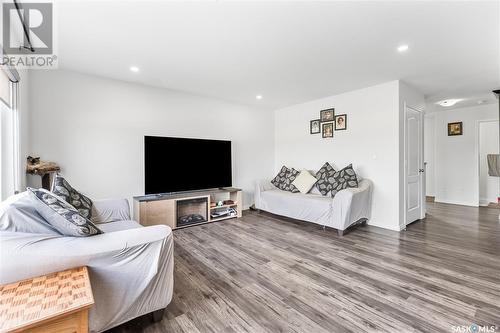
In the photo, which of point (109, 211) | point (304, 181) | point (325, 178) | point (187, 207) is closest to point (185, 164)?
Result: point (187, 207)

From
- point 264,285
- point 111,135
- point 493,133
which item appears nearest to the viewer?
point 264,285

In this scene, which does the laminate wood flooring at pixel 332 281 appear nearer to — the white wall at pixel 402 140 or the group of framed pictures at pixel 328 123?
the white wall at pixel 402 140

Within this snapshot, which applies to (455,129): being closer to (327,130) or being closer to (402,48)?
(327,130)

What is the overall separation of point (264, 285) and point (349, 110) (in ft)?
10.9

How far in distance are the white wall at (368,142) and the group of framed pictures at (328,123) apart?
8 cm

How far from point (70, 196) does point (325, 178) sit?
360 cm

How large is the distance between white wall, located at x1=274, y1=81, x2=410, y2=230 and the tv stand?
1732 mm

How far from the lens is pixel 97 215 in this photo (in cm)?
249

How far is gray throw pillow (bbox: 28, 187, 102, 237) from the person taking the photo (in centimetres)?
136

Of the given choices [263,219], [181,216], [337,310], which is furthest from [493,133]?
[181,216]

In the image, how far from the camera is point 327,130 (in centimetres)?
445

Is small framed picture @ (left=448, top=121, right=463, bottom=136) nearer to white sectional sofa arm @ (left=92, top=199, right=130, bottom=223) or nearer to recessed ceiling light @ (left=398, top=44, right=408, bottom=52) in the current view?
recessed ceiling light @ (left=398, top=44, right=408, bottom=52)

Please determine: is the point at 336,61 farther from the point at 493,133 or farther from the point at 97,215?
the point at 493,133

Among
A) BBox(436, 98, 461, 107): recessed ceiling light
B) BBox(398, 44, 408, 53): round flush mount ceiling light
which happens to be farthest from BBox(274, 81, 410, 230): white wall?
BBox(436, 98, 461, 107): recessed ceiling light
